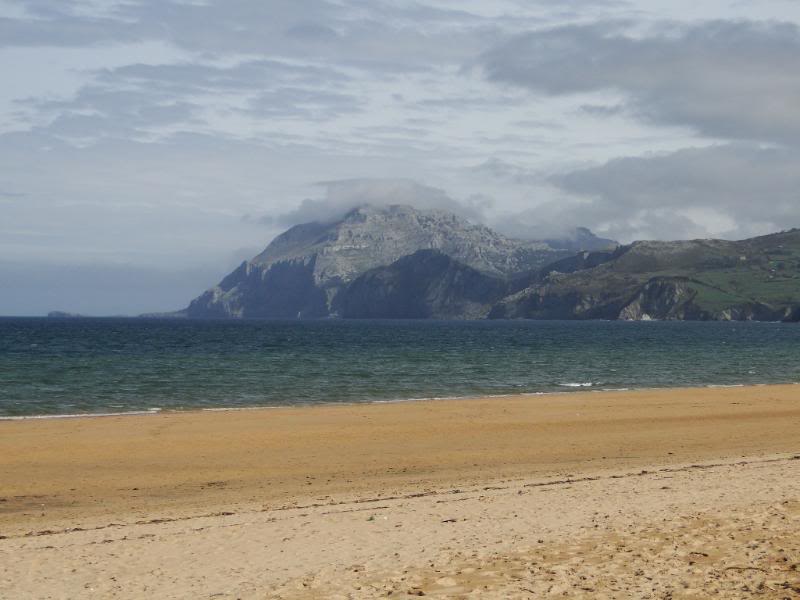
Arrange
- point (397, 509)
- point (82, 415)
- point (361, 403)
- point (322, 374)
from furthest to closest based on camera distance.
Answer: point (322, 374)
point (361, 403)
point (82, 415)
point (397, 509)

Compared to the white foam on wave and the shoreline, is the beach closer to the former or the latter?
the white foam on wave

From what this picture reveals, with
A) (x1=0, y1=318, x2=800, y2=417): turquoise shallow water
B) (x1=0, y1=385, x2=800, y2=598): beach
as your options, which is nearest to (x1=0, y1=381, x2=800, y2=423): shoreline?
(x1=0, y1=318, x2=800, y2=417): turquoise shallow water

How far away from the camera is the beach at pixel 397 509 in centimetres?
1357

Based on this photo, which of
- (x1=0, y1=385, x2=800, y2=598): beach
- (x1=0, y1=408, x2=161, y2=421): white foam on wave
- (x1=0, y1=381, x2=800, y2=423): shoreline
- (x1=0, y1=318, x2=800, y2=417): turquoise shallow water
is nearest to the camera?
(x1=0, y1=385, x2=800, y2=598): beach

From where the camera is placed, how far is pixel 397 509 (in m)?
19.4

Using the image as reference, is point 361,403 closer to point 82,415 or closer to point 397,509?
point 82,415

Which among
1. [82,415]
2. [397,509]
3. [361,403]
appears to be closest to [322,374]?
[361,403]

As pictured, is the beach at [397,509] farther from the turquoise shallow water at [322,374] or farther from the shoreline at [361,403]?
the turquoise shallow water at [322,374]

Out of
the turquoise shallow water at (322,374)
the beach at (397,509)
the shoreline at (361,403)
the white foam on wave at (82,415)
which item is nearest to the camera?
the beach at (397,509)

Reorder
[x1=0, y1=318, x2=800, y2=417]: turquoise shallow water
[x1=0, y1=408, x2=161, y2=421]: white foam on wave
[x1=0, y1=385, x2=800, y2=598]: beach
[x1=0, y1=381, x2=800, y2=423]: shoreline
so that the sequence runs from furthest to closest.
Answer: [x1=0, y1=318, x2=800, y2=417]: turquoise shallow water, [x1=0, y1=381, x2=800, y2=423]: shoreline, [x1=0, y1=408, x2=161, y2=421]: white foam on wave, [x1=0, y1=385, x2=800, y2=598]: beach

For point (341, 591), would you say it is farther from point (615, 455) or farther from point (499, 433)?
point (499, 433)

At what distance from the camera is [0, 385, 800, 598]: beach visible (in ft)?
44.5

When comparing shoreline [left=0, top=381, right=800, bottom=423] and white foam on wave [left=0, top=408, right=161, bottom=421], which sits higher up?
white foam on wave [left=0, top=408, right=161, bottom=421]

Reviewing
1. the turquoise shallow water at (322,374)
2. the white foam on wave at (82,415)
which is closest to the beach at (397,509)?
the white foam on wave at (82,415)
